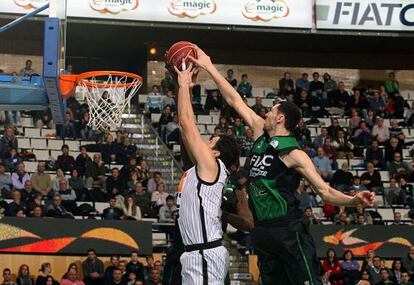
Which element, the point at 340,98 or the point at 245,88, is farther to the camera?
the point at 340,98

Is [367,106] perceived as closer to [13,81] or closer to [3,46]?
[3,46]

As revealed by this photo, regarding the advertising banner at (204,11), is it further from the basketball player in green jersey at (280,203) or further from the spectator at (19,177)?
the basketball player in green jersey at (280,203)

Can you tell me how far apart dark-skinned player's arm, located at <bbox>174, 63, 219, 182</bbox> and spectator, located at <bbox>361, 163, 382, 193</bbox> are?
15268 millimetres

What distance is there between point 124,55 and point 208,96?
4.68 metres

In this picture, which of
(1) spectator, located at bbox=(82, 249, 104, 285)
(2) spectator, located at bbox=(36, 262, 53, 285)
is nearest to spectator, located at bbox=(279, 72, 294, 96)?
(1) spectator, located at bbox=(82, 249, 104, 285)

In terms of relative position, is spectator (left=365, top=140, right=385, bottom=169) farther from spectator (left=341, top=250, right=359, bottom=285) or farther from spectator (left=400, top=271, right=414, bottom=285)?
spectator (left=400, top=271, right=414, bottom=285)

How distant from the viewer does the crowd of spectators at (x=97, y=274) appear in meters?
17.0

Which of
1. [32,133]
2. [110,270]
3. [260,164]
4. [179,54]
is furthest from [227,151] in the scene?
[32,133]

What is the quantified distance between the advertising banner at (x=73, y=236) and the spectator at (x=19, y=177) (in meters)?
1.31

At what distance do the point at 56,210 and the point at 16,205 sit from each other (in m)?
0.82

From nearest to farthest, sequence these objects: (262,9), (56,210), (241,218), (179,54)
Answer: (179,54) < (241,218) < (56,210) < (262,9)

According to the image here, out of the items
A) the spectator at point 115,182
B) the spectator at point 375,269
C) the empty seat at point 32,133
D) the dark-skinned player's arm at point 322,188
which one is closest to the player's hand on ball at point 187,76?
the dark-skinned player's arm at point 322,188

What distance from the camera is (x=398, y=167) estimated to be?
75.1 ft

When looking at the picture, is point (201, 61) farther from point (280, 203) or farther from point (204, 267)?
point (204, 267)
